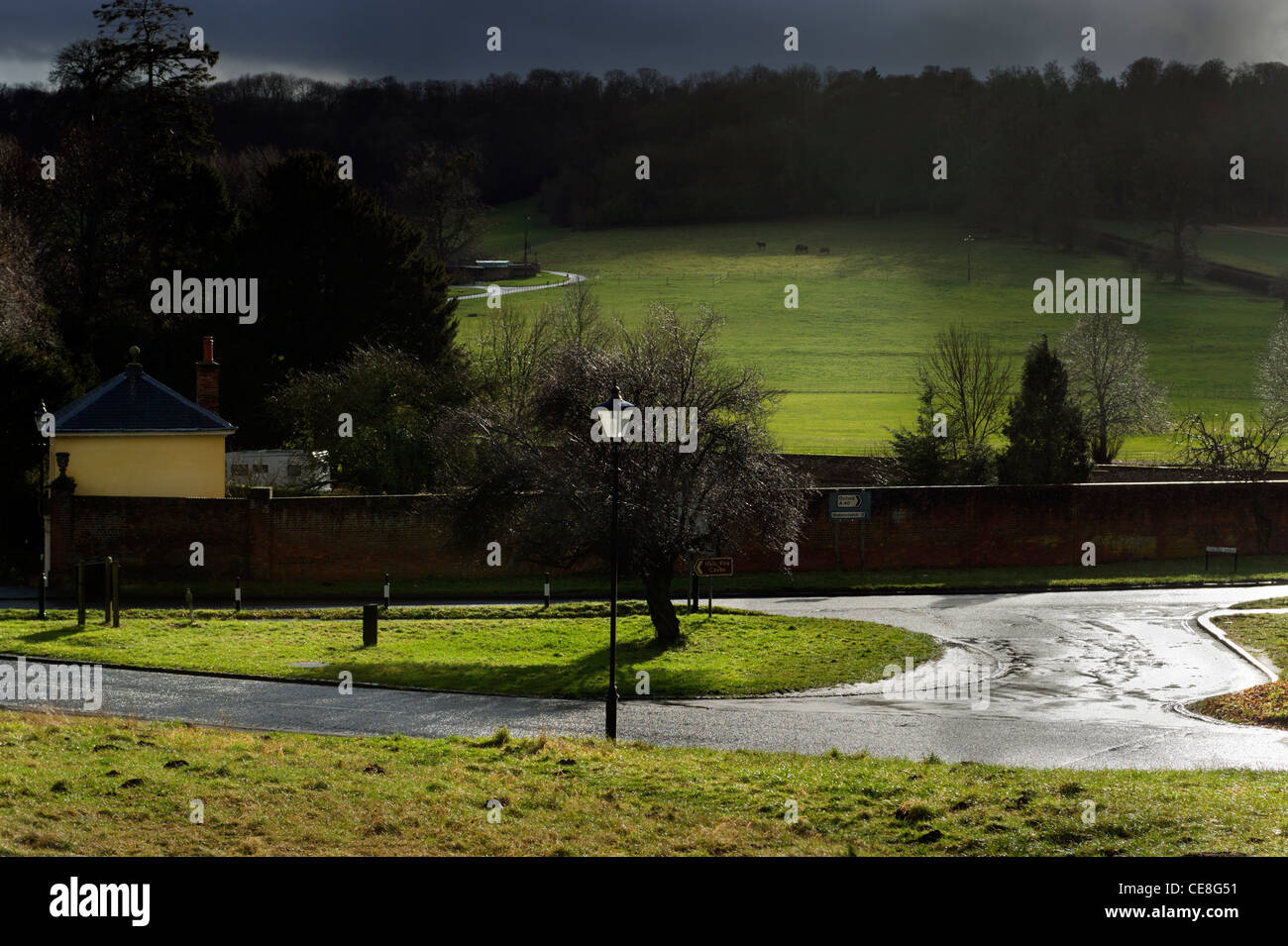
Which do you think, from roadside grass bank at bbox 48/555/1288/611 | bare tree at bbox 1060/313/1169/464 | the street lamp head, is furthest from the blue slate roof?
bare tree at bbox 1060/313/1169/464

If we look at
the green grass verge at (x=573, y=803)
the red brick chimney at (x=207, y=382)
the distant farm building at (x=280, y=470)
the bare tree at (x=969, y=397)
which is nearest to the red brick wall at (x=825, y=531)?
the red brick chimney at (x=207, y=382)

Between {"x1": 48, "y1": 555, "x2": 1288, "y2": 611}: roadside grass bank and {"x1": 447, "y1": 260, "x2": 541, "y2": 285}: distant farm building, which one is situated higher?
{"x1": 447, "y1": 260, "x2": 541, "y2": 285}: distant farm building

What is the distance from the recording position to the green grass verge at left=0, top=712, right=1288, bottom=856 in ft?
33.7

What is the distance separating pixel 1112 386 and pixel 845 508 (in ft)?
90.0

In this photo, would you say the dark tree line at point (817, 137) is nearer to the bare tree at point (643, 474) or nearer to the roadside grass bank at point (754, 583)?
the roadside grass bank at point (754, 583)

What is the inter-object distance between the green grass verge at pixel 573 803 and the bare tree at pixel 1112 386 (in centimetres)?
4882

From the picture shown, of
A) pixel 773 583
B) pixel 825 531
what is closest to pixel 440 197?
pixel 825 531

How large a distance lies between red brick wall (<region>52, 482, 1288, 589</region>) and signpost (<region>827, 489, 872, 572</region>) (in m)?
0.21

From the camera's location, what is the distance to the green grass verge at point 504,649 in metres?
22.4

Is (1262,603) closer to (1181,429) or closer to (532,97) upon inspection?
(1181,429)

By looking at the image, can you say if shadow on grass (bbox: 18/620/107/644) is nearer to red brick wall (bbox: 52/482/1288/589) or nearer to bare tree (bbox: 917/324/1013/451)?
red brick wall (bbox: 52/482/1288/589)

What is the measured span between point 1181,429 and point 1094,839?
4763 centimetres

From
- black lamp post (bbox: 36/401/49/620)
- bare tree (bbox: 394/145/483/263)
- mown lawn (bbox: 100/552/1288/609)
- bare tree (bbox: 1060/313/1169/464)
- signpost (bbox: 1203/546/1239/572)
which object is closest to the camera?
mown lawn (bbox: 100/552/1288/609)

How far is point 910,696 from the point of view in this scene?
2133 cm
